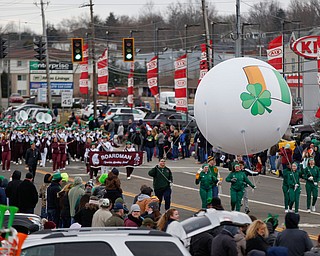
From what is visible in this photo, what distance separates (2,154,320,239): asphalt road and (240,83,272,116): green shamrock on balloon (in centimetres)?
324

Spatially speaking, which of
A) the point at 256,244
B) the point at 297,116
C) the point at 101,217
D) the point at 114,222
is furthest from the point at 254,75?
the point at 297,116

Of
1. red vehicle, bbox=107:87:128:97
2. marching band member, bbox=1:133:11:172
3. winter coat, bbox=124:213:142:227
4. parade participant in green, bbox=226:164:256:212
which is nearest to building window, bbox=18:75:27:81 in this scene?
red vehicle, bbox=107:87:128:97

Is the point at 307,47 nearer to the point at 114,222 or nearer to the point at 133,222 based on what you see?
the point at 133,222

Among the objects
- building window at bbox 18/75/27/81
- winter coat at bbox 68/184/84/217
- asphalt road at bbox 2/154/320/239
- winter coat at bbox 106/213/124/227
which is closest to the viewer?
winter coat at bbox 106/213/124/227

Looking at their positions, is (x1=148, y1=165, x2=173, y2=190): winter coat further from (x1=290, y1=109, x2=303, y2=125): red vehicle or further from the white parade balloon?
(x1=290, y1=109, x2=303, y2=125): red vehicle

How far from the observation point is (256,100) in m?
18.6

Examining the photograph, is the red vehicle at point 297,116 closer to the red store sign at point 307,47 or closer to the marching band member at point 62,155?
the red store sign at point 307,47

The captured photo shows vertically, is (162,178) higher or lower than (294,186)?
higher

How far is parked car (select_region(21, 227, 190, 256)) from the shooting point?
980 cm

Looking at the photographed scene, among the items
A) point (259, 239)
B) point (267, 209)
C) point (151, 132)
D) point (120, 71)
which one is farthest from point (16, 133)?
point (120, 71)

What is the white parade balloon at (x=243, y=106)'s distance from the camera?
1858cm

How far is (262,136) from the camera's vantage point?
61.9 feet

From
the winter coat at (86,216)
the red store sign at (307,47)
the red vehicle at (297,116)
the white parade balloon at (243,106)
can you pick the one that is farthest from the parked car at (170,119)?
the winter coat at (86,216)

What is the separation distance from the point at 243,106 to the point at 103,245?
9157 mm
